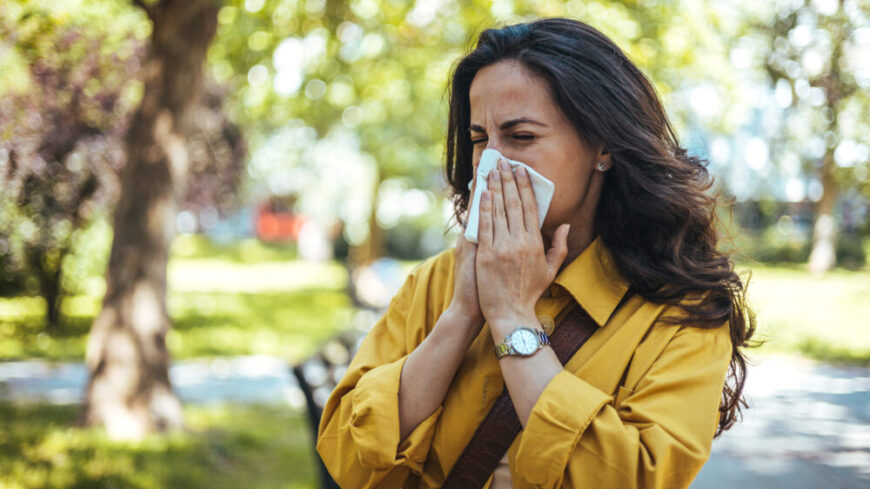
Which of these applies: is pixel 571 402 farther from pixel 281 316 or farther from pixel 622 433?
pixel 281 316

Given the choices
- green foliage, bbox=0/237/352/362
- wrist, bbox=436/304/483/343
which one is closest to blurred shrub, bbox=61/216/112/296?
green foliage, bbox=0/237/352/362

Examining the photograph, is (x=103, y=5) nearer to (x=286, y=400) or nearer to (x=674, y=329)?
(x=286, y=400)

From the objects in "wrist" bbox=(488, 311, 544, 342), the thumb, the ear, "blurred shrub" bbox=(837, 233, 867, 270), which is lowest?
"blurred shrub" bbox=(837, 233, 867, 270)

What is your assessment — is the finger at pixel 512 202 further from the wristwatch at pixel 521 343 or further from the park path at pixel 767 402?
the park path at pixel 767 402

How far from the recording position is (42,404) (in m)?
6.45

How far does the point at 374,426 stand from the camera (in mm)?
1784

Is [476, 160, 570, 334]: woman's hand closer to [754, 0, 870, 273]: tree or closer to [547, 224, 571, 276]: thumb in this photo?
[547, 224, 571, 276]: thumb

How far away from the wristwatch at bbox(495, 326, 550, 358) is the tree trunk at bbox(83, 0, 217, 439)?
4.73 meters

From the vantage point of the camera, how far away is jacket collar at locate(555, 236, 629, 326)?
184 cm

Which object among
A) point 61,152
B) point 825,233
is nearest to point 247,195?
point 61,152

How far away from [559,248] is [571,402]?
0.43 m

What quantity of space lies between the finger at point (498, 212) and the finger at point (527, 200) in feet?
0.16

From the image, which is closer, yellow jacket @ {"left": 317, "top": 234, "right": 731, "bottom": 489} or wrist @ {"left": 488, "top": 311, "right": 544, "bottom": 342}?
yellow jacket @ {"left": 317, "top": 234, "right": 731, "bottom": 489}

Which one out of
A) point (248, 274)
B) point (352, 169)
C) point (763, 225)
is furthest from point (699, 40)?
point (763, 225)
